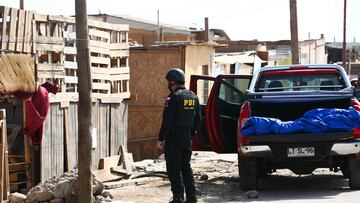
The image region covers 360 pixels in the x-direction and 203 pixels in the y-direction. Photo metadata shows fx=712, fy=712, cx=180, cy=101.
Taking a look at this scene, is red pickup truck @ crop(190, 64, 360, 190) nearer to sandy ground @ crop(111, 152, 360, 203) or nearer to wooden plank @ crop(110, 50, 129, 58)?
sandy ground @ crop(111, 152, 360, 203)

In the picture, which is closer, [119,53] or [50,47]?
[50,47]

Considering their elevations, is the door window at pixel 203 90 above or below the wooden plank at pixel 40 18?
below

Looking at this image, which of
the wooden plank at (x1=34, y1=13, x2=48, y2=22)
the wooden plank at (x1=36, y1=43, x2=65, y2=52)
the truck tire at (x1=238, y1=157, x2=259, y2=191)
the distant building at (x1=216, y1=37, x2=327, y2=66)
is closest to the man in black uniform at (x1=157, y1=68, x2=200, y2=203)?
the truck tire at (x1=238, y1=157, x2=259, y2=191)

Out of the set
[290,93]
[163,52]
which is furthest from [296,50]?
[290,93]

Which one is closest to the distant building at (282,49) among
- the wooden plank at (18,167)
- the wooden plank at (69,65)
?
the wooden plank at (69,65)

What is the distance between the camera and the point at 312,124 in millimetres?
10617

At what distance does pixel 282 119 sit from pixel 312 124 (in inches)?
51.5

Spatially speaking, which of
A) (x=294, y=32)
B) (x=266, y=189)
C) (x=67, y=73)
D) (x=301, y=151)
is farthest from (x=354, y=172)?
(x=294, y=32)

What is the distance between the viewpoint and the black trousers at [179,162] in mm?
9523

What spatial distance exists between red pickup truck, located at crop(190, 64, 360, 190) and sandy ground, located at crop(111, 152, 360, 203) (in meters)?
0.32

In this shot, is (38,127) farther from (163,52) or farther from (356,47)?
(356,47)

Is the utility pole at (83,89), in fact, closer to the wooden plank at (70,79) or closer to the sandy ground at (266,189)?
the sandy ground at (266,189)

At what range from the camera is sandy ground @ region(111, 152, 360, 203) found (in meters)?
10.6

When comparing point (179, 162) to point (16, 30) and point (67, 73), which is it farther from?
point (67, 73)
